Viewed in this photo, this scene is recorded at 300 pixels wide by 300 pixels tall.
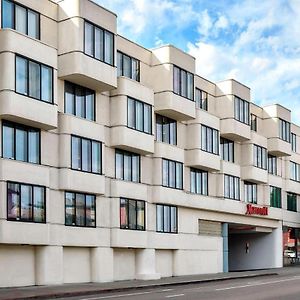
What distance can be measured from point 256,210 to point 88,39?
22.6 m

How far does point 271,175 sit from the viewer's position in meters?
51.7

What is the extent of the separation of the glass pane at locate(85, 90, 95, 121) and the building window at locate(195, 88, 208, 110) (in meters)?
11.5

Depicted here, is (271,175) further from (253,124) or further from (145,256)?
(145,256)

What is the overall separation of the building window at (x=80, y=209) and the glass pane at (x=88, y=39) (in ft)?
22.0

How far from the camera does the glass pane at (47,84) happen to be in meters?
28.0

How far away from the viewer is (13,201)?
2659 cm

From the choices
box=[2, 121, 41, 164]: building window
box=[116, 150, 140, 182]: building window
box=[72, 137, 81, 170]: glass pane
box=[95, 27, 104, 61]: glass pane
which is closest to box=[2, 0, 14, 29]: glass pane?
box=[2, 121, 41, 164]: building window

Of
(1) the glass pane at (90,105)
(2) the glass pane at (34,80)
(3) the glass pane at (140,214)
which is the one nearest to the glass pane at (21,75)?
(2) the glass pane at (34,80)

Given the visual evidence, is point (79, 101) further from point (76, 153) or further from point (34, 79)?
point (34, 79)

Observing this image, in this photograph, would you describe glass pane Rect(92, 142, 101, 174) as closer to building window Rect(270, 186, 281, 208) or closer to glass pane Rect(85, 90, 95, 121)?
glass pane Rect(85, 90, 95, 121)

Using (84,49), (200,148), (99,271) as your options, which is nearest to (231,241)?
(200,148)

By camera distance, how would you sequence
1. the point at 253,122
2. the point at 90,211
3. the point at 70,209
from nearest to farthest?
the point at 70,209, the point at 90,211, the point at 253,122

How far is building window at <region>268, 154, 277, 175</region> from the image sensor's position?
5225 cm

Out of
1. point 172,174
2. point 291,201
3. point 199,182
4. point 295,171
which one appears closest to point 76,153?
point 172,174
